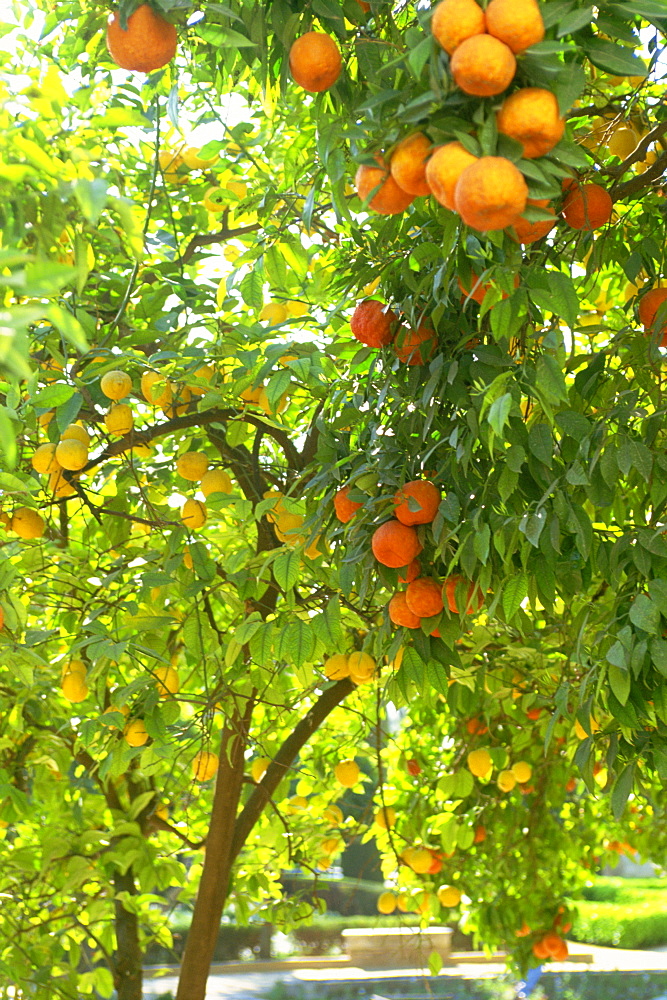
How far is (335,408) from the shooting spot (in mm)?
1521

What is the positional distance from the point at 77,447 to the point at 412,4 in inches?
33.1

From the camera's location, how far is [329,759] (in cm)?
294

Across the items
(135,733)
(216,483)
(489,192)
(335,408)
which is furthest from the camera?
(216,483)

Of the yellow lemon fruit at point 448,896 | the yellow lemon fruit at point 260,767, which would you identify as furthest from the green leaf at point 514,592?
the yellow lemon fruit at point 448,896

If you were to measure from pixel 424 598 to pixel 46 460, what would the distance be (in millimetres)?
769

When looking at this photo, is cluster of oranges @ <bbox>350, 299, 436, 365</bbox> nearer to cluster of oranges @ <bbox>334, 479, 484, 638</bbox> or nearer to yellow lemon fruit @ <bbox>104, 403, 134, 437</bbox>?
cluster of oranges @ <bbox>334, 479, 484, 638</bbox>

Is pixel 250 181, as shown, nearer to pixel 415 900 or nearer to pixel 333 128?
pixel 333 128

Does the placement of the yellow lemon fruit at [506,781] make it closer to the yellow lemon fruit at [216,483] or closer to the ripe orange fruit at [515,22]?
the yellow lemon fruit at [216,483]

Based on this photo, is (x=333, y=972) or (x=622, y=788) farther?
(x=333, y=972)

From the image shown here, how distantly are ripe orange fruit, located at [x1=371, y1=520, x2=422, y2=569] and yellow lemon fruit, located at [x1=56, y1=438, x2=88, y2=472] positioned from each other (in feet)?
2.01

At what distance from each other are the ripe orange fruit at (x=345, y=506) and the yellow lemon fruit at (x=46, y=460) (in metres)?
0.57

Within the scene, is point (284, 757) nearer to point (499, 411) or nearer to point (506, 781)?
point (506, 781)

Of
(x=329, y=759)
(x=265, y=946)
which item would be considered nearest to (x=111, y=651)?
(x=329, y=759)

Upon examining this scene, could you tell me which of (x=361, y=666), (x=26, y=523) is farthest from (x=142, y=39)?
(x=361, y=666)
